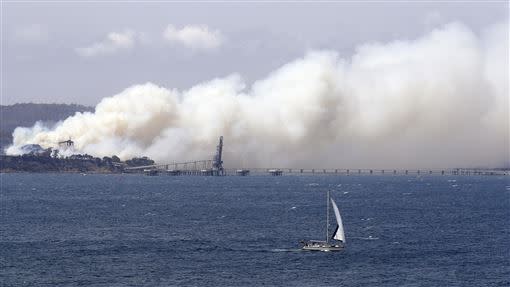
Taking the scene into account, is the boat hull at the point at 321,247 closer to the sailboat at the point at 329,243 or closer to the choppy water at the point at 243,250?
the sailboat at the point at 329,243

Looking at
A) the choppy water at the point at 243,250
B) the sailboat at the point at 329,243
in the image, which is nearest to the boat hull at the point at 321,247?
the sailboat at the point at 329,243

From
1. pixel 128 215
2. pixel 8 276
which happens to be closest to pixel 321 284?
pixel 8 276

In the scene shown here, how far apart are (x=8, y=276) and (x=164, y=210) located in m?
92.3

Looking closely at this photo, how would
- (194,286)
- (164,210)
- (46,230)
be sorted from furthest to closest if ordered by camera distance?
Result: (164,210), (46,230), (194,286)

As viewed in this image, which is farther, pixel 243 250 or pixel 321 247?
pixel 321 247

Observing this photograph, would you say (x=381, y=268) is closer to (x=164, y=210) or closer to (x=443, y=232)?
(x=443, y=232)

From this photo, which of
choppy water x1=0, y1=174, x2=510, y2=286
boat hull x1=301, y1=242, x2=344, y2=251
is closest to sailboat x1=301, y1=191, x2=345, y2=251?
boat hull x1=301, y1=242, x2=344, y2=251

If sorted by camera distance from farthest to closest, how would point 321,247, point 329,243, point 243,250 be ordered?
point 329,243 < point 321,247 < point 243,250

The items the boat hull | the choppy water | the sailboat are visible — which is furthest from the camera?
the sailboat

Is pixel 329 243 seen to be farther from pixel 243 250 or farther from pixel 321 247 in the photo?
pixel 243 250

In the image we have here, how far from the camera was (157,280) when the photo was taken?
10475cm

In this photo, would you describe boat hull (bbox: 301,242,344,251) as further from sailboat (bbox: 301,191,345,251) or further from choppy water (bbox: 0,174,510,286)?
choppy water (bbox: 0,174,510,286)

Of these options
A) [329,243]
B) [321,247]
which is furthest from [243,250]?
[329,243]

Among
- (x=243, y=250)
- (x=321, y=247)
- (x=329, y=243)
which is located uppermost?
(x=329, y=243)
